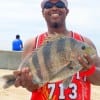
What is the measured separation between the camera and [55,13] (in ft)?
16.6

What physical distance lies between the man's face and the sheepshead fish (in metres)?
0.59

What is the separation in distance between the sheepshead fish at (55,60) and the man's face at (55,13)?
0.59 meters


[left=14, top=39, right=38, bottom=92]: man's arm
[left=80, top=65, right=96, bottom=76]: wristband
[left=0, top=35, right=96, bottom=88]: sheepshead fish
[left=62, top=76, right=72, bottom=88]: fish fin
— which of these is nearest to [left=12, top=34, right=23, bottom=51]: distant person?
[left=80, top=65, right=96, bottom=76]: wristband

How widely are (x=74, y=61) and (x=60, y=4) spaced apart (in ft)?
3.39

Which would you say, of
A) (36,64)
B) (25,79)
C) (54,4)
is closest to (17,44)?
(54,4)

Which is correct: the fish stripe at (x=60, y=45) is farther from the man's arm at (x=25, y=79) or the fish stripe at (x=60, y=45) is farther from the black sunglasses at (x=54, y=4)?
the black sunglasses at (x=54, y=4)

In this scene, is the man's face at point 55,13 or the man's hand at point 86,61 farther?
the man's face at point 55,13

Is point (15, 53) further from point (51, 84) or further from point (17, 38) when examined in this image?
point (51, 84)

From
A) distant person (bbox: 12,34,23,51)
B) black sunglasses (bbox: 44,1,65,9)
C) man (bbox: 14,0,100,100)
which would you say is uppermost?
black sunglasses (bbox: 44,1,65,9)

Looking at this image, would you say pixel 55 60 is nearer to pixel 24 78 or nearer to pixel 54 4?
pixel 24 78

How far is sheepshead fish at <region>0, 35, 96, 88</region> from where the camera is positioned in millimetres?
4332

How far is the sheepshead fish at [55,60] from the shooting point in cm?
433

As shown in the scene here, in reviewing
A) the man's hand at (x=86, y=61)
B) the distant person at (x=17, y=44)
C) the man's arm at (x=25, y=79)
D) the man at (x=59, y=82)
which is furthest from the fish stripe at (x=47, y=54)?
the distant person at (x=17, y=44)

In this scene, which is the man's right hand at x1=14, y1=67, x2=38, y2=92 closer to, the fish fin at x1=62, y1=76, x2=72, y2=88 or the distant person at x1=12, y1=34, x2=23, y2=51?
the fish fin at x1=62, y1=76, x2=72, y2=88
